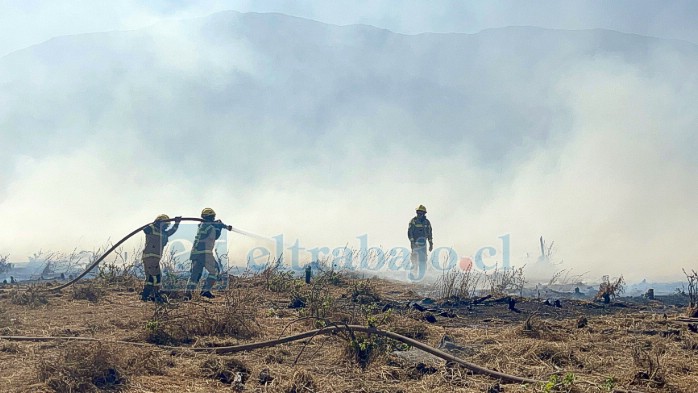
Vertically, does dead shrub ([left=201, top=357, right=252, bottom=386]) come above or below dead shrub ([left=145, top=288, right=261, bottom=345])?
below

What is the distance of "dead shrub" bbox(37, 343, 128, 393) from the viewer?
441 cm

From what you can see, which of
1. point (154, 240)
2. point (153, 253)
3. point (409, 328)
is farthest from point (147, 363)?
point (154, 240)

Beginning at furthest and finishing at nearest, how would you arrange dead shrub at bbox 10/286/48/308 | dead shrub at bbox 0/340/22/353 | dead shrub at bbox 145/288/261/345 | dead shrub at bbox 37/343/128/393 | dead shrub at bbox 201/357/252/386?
dead shrub at bbox 10/286/48/308, dead shrub at bbox 145/288/261/345, dead shrub at bbox 0/340/22/353, dead shrub at bbox 201/357/252/386, dead shrub at bbox 37/343/128/393

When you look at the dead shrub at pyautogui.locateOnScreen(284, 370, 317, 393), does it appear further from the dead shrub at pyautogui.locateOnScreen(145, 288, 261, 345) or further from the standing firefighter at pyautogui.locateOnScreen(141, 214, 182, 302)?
the standing firefighter at pyautogui.locateOnScreen(141, 214, 182, 302)

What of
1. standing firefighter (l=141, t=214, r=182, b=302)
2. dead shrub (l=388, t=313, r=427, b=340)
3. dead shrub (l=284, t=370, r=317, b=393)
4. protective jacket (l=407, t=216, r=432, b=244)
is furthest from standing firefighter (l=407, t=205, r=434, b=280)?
dead shrub (l=284, t=370, r=317, b=393)

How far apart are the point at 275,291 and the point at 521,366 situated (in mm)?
6983

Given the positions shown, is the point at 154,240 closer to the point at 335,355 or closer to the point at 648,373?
the point at 335,355

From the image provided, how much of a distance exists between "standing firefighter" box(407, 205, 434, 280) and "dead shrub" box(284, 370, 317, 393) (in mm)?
10985

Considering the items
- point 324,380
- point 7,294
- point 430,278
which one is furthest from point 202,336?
point 430,278

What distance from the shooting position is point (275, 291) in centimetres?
1143

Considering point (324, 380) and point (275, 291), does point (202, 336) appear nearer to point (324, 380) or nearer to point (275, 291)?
point (324, 380)

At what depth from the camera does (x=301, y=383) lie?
15.2 ft

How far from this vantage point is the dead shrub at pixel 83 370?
4.41 m

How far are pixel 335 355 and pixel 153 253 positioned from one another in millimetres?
5804
